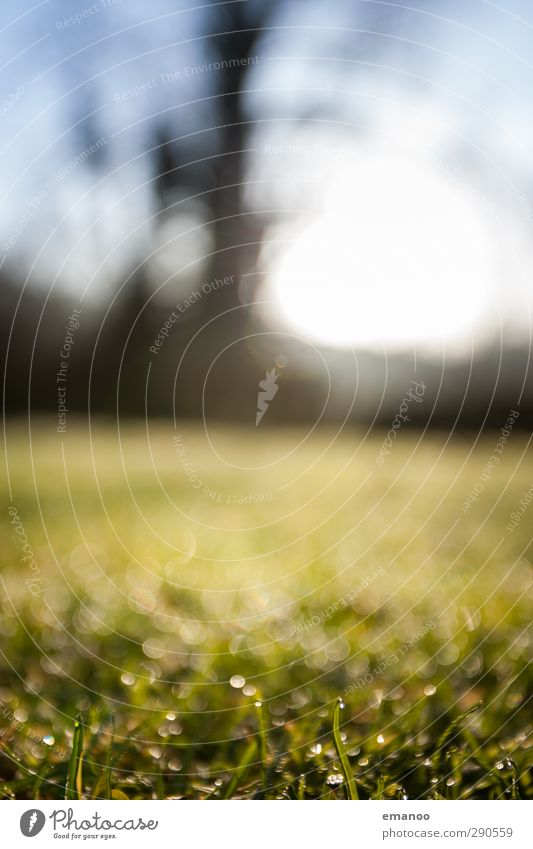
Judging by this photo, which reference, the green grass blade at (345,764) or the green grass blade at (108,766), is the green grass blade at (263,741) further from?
the green grass blade at (108,766)

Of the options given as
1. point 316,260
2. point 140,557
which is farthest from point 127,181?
point 140,557

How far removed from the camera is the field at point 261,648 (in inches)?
46.9

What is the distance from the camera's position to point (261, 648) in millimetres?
1756

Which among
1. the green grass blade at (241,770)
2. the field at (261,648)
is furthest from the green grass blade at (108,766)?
the green grass blade at (241,770)

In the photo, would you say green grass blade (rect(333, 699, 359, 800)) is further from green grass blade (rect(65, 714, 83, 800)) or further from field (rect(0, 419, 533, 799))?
green grass blade (rect(65, 714, 83, 800))

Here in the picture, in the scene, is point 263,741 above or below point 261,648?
below

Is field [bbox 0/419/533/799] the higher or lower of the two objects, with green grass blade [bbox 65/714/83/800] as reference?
higher

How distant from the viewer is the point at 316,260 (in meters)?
2.65

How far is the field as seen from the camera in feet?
3.91

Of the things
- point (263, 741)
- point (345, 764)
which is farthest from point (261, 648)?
point (345, 764)

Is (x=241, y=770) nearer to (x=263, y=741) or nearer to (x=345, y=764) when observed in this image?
(x=263, y=741)

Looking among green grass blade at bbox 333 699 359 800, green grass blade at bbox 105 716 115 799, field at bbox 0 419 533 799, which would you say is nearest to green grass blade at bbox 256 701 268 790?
field at bbox 0 419 533 799

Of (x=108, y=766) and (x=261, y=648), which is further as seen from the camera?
(x=261, y=648)
